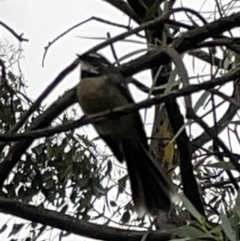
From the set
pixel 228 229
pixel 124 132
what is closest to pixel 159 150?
pixel 124 132

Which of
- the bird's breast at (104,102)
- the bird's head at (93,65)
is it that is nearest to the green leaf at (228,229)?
the bird's breast at (104,102)

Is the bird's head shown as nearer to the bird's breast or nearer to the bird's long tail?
the bird's breast

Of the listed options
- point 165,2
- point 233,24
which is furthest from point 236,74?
point 165,2

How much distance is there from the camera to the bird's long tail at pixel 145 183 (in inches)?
52.9

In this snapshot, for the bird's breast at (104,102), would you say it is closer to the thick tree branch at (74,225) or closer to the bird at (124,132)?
the bird at (124,132)

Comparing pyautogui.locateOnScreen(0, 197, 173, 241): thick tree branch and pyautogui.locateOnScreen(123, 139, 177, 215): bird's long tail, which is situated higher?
pyautogui.locateOnScreen(123, 139, 177, 215): bird's long tail

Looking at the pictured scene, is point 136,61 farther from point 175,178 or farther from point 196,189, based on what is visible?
point 175,178

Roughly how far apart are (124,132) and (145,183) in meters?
0.16

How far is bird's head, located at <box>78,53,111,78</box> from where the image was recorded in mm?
1504

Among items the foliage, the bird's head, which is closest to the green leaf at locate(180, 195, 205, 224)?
the foliage

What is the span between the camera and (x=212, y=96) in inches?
41.7

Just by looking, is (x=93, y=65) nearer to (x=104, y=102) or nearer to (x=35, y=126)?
(x=104, y=102)

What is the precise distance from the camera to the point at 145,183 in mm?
1404

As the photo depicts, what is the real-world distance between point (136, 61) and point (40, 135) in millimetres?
252
